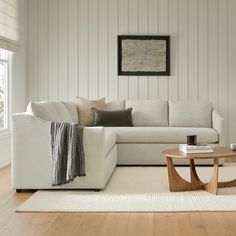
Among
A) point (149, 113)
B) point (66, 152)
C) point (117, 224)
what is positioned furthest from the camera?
point (149, 113)

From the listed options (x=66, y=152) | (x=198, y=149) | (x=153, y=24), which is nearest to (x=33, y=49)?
(x=153, y=24)

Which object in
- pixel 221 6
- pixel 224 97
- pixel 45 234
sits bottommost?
pixel 45 234

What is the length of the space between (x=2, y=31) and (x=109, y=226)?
3.44 metres

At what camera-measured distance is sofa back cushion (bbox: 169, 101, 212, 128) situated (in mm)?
6105

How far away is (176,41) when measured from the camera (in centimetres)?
657

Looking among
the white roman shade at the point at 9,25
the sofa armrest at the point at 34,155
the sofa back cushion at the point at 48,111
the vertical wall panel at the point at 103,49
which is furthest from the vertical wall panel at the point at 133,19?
the sofa armrest at the point at 34,155

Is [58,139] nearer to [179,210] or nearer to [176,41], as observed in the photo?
[179,210]

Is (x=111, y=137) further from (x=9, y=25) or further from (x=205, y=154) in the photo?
(x=9, y=25)

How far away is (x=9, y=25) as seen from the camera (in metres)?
5.74

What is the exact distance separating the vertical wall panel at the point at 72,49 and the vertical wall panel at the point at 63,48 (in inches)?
1.8

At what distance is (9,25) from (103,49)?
151 cm

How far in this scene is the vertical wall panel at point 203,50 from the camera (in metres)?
6.53

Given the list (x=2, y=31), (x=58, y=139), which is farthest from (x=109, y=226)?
(x=2, y=31)

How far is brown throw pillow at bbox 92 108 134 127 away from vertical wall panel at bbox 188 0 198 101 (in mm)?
1179
